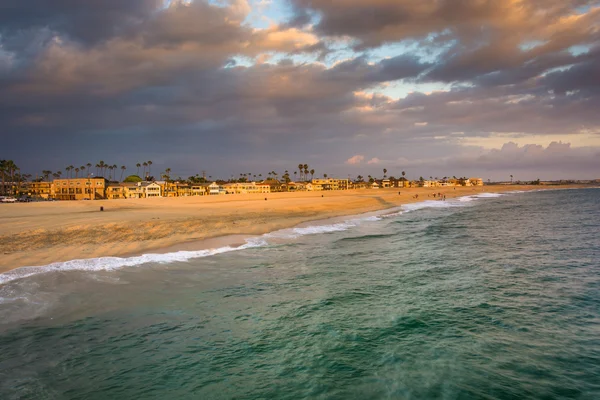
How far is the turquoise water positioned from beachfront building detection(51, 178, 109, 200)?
97118 millimetres

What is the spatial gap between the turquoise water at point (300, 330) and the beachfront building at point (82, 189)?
319 ft

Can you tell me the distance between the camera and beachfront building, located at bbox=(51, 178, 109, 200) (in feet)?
321

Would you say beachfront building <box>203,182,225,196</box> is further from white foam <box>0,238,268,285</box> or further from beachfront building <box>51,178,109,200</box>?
white foam <box>0,238,268,285</box>

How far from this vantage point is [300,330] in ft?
29.6

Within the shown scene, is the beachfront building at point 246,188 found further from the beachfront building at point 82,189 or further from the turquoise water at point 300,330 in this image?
the turquoise water at point 300,330

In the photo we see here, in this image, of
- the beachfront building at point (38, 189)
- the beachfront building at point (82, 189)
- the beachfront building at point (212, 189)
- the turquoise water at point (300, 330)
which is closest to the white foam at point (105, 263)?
the turquoise water at point (300, 330)

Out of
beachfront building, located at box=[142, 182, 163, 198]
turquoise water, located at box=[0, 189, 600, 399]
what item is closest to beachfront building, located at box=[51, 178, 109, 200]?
beachfront building, located at box=[142, 182, 163, 198]

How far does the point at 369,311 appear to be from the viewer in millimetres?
10406

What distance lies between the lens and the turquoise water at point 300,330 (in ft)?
21.8

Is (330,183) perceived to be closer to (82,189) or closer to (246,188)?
(246,188)

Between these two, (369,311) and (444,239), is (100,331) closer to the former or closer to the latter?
(369,311)

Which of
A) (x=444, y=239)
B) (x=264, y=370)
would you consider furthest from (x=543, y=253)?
(x=264, y=370)

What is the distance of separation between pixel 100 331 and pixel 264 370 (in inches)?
196

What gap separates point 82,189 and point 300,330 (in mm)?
112499
